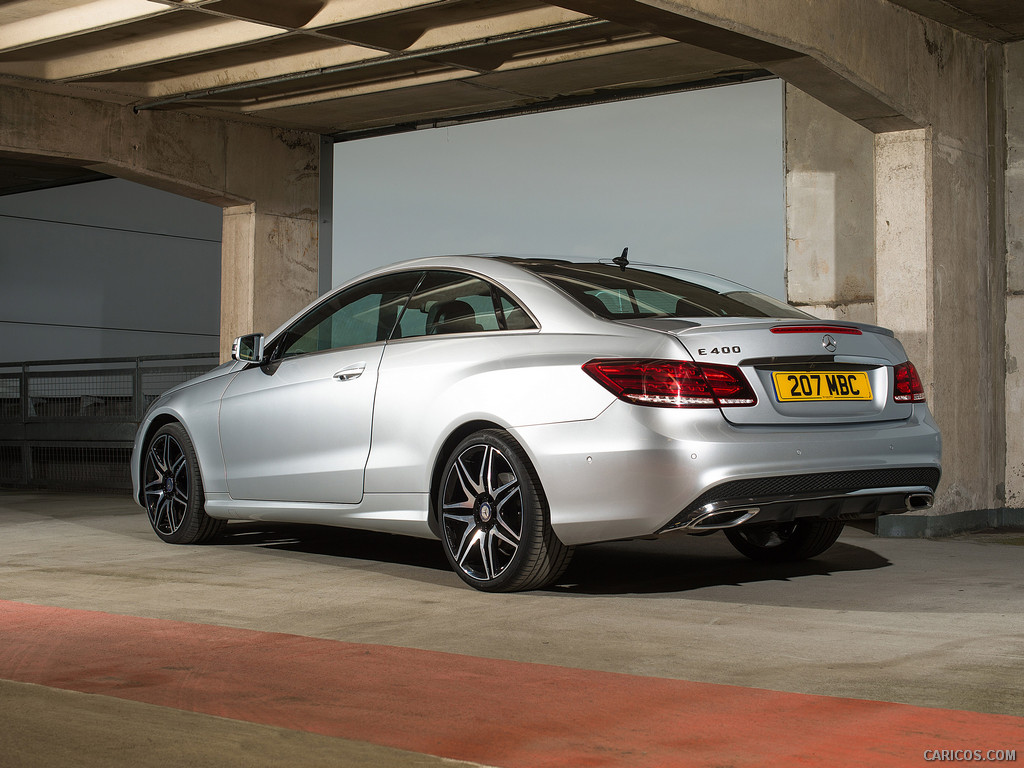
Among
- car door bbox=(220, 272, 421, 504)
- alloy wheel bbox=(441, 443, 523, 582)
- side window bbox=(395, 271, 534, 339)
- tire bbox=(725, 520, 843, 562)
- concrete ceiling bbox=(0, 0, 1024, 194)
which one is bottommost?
tire bbox=(725, 520, 843, 562)

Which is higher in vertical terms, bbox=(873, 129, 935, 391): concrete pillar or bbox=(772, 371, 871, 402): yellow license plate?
bbox=(873, 129, 935, 391): concrete pillar

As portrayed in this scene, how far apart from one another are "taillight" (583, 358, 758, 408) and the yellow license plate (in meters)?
0.17

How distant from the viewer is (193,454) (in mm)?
7531

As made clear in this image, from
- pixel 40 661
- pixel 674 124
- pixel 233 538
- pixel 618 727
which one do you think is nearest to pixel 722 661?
pixel 618 727

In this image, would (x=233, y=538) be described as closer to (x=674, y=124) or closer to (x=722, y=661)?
(x=722, y=661)

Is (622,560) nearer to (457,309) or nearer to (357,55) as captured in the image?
(457,309)

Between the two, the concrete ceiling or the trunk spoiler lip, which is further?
the concrete ceiling

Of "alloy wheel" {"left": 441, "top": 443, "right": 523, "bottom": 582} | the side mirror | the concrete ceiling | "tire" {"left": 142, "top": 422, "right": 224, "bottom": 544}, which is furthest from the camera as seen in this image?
the concrete ceiling

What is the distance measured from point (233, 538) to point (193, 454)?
3.01 feet

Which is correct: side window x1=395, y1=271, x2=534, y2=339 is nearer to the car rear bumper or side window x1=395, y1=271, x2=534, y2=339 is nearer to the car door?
the car door

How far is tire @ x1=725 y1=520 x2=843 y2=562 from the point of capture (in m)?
6.68

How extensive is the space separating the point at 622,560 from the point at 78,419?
930 cm

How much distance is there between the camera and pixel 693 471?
5.04 meters

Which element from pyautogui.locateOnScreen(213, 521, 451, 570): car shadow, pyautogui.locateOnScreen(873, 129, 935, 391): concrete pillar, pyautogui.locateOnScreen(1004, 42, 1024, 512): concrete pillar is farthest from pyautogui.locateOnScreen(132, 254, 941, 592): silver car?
pyautogui.locateOnScreen(1004, 42, 1024, 512): concrete pillar
